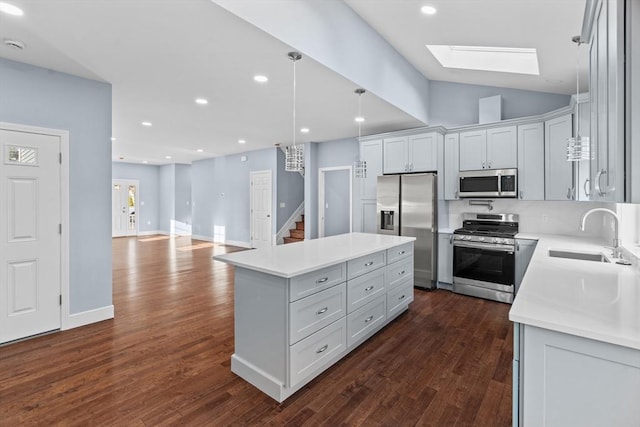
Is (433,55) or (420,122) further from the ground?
(433,55)

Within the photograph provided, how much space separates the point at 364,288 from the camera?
9.61 ft

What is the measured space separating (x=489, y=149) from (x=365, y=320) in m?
3.21

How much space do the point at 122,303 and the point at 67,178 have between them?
5.80 ft

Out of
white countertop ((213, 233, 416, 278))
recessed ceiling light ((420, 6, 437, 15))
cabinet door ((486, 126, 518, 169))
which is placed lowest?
white countertop ((213, 233, 416, 278))

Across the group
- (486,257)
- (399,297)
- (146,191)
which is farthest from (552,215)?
(146,191)

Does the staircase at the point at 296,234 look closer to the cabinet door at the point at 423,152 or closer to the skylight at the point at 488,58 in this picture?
the cabinet door at the point at 423,152

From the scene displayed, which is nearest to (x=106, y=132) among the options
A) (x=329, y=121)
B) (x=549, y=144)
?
(x=329, y=121)

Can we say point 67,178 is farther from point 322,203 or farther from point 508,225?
point 508,225

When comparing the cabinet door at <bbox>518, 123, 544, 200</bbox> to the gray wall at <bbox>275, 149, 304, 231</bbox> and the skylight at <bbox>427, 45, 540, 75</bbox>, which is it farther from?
the gray wall at <bbox>275, 149, 304, 231</bbox>

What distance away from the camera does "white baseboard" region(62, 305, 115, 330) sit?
3332 millimetres

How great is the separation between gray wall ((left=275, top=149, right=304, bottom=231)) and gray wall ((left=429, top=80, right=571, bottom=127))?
4.00 meters

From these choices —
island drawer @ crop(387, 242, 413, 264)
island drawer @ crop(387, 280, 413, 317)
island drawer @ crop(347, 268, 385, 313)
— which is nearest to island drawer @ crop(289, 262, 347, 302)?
island drawer @ crop(347, 268, 385, 313)

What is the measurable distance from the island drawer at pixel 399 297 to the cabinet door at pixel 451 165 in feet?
5.82

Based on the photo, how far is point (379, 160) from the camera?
5438 millimetres
